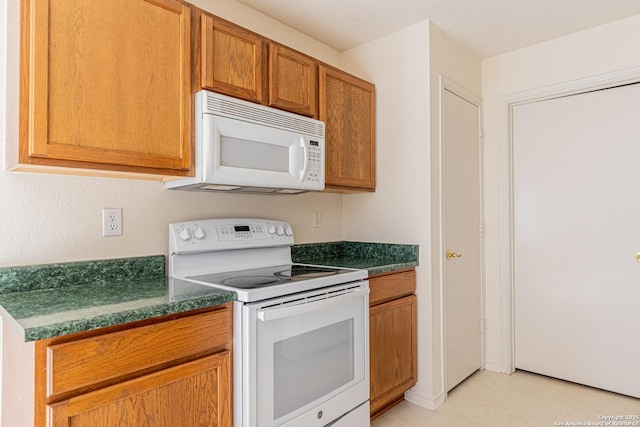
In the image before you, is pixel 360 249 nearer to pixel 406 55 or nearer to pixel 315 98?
pixel 315 98

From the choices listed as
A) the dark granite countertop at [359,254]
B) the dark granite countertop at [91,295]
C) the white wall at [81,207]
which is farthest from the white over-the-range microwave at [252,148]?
the dark granite countertop at [359,254]

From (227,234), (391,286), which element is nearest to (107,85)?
(227,234)

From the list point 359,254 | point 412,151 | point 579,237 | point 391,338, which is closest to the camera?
point 391,338

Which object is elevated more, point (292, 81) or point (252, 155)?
point (292, 81)

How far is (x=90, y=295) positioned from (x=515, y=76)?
9.55 ft

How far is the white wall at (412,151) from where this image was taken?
94.8 inches

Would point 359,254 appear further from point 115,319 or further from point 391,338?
point 115,319

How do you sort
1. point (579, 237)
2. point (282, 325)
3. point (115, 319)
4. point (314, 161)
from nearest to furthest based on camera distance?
1. point (115, 319)
2. point (282, 325)
3. point (314, 161)
4. point (579, 237)

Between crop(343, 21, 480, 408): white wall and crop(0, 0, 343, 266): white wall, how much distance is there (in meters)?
0.80

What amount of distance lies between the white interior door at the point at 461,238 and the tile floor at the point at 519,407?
6.6 inches

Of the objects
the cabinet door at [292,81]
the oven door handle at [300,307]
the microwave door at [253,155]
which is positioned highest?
the cabinet door at [292,81]

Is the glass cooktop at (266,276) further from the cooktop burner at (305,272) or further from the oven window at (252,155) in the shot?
the oven window at (252,155)

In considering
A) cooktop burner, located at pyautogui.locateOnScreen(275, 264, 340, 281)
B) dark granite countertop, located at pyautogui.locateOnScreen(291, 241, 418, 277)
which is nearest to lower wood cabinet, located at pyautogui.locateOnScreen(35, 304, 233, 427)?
cooktop burner, located at pyautogui.locateOnScreen(275, 264, 340, 281)

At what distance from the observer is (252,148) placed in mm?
1812
